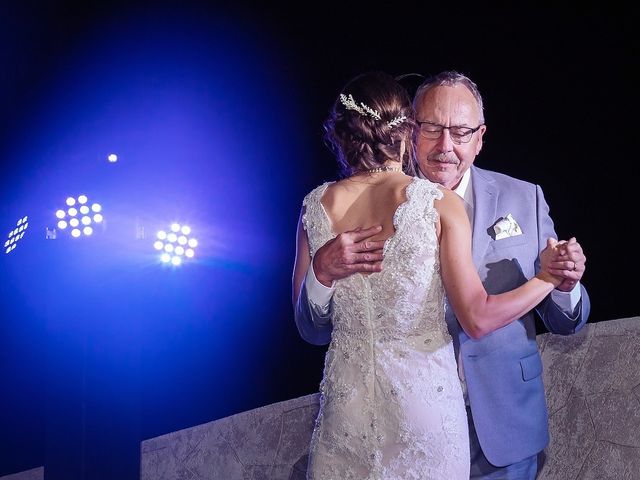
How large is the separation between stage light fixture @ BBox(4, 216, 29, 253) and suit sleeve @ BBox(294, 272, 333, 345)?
1472 mm

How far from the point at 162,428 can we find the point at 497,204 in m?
2.20

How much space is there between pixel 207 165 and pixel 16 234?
94 centimetres

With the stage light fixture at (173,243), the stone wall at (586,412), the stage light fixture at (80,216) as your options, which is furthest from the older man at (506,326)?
the stage light fixture at (80,216)

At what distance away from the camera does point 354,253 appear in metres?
1.74

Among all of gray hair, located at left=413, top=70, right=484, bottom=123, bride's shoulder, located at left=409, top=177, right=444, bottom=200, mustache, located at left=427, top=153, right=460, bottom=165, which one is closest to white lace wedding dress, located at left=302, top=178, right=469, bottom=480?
bride's shoulder, located at left=409, top=177, right=444, bottom=200

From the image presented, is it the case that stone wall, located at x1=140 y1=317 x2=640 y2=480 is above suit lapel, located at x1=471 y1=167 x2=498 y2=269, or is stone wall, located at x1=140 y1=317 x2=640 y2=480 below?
below

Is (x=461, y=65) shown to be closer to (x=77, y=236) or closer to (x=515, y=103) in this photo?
(x=515, y=103)

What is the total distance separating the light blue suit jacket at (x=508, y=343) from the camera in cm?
212

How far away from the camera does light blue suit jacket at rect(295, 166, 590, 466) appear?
6.94 ft

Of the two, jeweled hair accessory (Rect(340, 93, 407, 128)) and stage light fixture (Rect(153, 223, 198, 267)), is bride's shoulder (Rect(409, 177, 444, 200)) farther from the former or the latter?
stage light fixture (Rect(153, 223, 198, 267))

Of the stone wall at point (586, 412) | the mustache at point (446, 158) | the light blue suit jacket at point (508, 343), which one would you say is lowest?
the stone wall at point (586, 412)

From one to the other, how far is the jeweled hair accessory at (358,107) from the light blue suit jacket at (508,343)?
1.94 ft

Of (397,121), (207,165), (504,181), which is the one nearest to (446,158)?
(504,181)

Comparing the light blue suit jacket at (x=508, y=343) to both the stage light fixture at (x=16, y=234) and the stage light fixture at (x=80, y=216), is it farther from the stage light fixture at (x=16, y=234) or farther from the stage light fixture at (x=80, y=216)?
the stage light fixture at (x=16, y=234)
